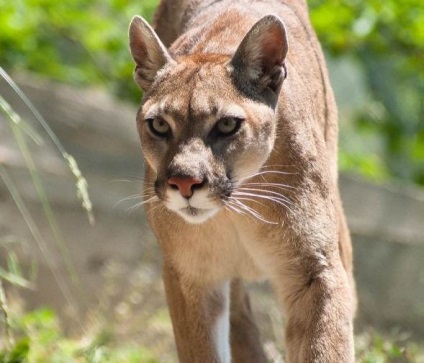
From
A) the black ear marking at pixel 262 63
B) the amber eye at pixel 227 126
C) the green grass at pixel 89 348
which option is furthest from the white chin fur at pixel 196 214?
the green grass at pixel 89 348

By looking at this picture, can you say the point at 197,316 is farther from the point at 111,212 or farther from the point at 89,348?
the point at 111,212

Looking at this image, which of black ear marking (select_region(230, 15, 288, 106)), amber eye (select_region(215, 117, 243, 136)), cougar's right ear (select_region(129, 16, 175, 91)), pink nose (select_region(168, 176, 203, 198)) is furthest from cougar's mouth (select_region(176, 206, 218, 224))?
cougar's right ear (select_region(129, 16, 175, 91))

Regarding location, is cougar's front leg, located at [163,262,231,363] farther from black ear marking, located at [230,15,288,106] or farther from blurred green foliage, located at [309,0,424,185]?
blurred green foliage, located at [309,0,424,185]

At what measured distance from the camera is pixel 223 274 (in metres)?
5.45

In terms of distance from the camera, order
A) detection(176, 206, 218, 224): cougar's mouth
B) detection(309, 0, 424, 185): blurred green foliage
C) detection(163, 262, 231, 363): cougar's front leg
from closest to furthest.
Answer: detection(176, 206, 218, 224): cougar's mouth < detection(163, 262, 231, 363): cougar's front leg < detection(309, 0, 424, 185): blurred green foliage

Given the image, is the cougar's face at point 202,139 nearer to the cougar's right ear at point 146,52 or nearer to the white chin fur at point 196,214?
the white chin fur at point 196,214

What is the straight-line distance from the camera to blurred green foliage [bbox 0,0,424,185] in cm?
997

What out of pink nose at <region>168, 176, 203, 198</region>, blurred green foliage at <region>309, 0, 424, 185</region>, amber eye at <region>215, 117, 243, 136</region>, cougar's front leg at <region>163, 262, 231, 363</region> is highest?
amber eye at <region>215, 117, 243, 136</region>

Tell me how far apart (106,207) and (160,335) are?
138cm

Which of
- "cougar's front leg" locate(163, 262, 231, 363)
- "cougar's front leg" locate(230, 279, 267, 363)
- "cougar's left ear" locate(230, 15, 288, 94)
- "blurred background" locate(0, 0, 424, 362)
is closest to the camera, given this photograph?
"cougar's left ear" locate(230, 15, 288, 94)

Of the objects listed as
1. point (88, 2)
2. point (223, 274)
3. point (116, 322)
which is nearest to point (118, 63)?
point (88, 2)

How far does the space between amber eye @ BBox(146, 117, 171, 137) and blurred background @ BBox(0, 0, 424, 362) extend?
213 cm

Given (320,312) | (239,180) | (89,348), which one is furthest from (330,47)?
(239,180)

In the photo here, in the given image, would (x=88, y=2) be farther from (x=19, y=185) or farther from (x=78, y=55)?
(x=19, y=185)
